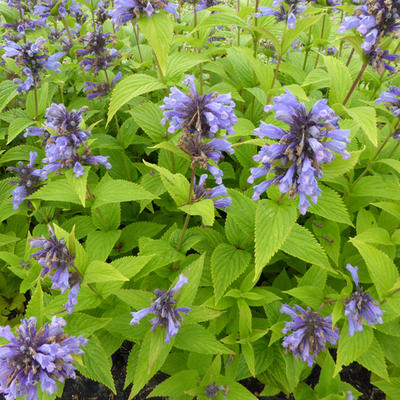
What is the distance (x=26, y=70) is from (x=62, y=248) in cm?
322

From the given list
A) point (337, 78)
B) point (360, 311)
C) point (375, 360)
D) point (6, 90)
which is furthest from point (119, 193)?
point (375, 360)

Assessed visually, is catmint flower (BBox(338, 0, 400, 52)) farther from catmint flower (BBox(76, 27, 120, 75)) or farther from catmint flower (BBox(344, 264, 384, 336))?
catmint flower (BBox(76, 27, 120, 75))

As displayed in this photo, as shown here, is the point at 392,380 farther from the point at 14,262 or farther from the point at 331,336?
the point at 14,262

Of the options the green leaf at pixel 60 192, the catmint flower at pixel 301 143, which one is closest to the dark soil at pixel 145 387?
the green leaf at pixel 60 192

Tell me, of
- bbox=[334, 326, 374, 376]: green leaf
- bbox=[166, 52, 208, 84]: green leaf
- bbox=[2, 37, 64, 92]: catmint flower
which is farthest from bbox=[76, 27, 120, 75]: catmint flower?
bbox=[334, 326, 374, 376]: green leaf

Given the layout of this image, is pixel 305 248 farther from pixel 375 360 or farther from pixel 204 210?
pixel 375 360

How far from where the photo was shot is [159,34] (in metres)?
3.16

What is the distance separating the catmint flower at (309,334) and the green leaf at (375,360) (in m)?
0.53

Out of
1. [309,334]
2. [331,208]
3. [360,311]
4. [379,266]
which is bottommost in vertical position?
[309,334]

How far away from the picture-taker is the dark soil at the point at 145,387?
4.44 metres

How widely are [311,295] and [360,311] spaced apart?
579 millimetres

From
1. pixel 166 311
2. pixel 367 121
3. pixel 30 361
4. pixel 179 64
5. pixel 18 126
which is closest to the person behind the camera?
pixel 30 361

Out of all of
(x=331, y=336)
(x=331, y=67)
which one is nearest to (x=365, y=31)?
(x=331, y=67)

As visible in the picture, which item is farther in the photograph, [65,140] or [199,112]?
[65,140]
